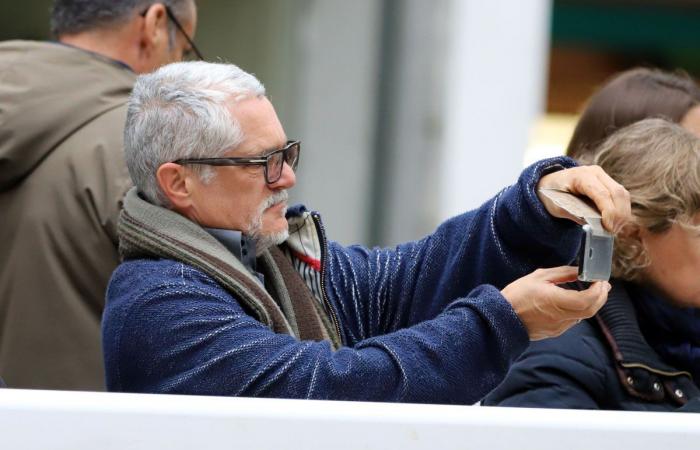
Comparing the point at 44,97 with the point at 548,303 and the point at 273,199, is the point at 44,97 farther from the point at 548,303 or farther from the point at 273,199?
the point at 548,303

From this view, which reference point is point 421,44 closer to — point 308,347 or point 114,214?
point 114,214

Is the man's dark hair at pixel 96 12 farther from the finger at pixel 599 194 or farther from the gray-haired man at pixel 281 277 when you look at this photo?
the finger at pixel 599 194

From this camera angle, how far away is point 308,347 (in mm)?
2021

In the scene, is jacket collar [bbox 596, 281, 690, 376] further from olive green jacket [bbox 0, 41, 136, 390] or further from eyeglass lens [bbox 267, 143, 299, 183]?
olive green jacket [bbox 0, 41, 136, 390]

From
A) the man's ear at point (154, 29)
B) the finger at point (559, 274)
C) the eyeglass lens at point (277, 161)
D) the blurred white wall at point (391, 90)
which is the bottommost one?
the blurred white wall at point (391, 90)

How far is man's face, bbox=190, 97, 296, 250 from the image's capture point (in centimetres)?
220

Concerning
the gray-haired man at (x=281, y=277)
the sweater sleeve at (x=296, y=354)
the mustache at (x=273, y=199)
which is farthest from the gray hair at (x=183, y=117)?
the sweater sleeve at (x=296, y=354)

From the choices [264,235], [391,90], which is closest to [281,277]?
[264,235]

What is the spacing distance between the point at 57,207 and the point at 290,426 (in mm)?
1399

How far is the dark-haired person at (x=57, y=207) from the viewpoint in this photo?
2.85 meters

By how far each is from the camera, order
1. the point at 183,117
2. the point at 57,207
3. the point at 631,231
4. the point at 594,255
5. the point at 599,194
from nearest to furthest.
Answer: the point at 594,255, the point at 599,194, the point at 183,117, the point at 631,231, the point at 57,207

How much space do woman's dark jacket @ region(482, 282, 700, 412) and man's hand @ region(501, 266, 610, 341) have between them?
10.8 inches

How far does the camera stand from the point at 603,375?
231 centimetres

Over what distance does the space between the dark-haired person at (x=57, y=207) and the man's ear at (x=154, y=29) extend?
15 centimetres
